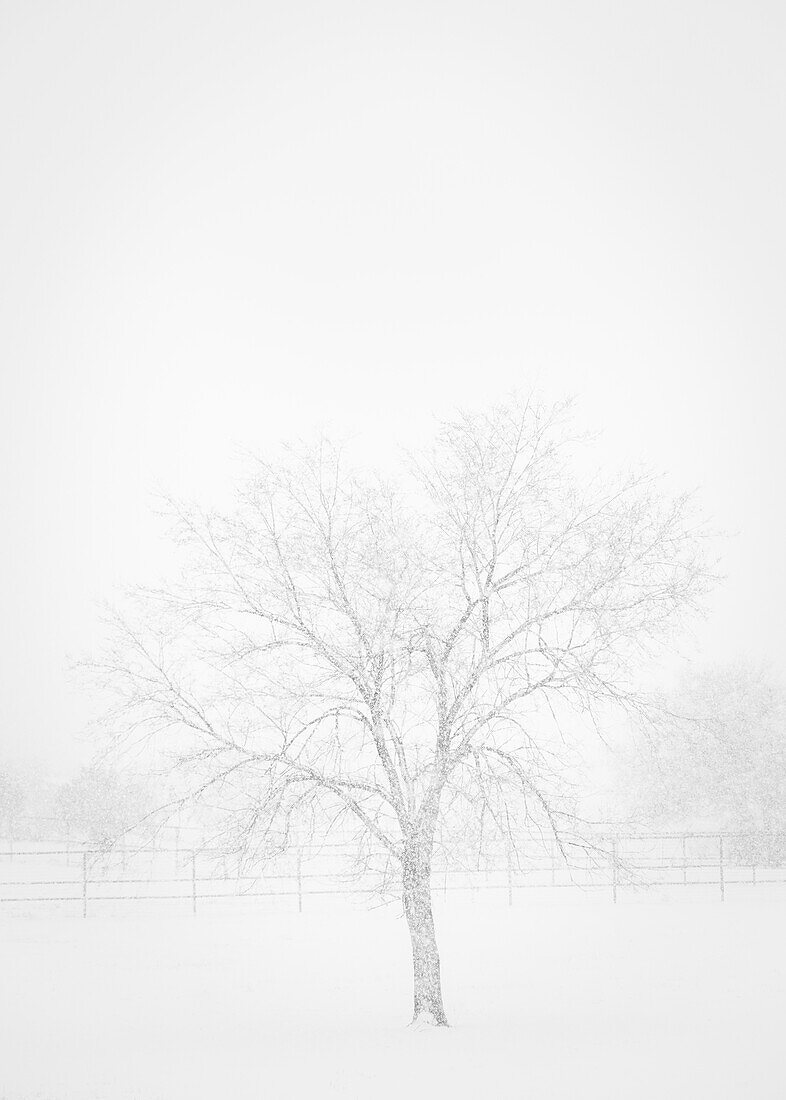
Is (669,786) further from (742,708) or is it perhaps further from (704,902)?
(704,902)

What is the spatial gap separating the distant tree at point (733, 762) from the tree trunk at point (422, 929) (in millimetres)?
21848

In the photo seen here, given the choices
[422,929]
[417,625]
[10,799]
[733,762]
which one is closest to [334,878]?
[422,929]

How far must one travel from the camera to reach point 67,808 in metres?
37.1

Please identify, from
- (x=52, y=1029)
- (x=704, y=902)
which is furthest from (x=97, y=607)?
(x=704, y=902)

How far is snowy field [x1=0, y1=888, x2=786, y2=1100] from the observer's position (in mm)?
9430

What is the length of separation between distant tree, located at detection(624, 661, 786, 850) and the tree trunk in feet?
71.7

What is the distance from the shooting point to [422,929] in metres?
11.2

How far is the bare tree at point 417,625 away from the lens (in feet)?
36.3

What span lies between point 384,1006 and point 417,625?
6079mm

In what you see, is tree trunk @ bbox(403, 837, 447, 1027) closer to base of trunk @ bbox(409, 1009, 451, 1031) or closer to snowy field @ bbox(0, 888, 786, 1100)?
base of trunk @ bbox(409, 1009, 451, 1031)

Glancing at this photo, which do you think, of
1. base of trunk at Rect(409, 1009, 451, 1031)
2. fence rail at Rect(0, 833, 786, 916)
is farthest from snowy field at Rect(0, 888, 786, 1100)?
fence rail at Rect(0, 833, 786, 916)

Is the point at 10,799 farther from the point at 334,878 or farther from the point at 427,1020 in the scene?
the point at 427,1020

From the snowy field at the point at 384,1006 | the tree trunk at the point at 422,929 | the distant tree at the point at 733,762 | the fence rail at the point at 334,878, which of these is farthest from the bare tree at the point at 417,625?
the distant tree at the point at 733,762

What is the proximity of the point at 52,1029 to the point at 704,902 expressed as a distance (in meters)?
17.4
